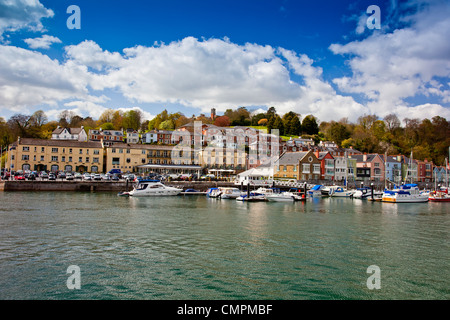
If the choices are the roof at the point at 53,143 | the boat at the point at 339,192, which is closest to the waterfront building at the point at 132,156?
the roof at the point at 53,143

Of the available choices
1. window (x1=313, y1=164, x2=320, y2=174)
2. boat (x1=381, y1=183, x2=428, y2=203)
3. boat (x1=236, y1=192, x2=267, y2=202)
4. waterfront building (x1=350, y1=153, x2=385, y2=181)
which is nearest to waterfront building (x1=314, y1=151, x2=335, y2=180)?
window (x1=313, y1=164, x2=320, y2=174)

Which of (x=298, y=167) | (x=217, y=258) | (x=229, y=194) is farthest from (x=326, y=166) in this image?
(x=217, y=258)

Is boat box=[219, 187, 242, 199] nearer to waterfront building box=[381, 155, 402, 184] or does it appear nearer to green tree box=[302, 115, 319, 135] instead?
waterfront building box=[381, 155, 402, 184]

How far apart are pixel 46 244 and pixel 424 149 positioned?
357 feet

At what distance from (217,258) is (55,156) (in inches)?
2585

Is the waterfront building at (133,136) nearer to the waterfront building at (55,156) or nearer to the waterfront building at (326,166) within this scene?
the waterfront building at (55,156)

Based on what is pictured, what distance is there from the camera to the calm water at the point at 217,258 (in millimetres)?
11359

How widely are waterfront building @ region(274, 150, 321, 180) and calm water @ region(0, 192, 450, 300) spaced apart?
4713cm

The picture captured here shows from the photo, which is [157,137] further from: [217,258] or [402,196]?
[217,258]

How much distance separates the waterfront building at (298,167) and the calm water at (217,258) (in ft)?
155

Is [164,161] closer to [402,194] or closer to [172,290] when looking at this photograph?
[402,194]

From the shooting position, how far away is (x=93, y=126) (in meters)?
123

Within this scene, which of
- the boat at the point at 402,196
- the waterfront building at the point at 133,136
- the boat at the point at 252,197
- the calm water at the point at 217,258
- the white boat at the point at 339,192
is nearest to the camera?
the calm water at the point at 217,258
